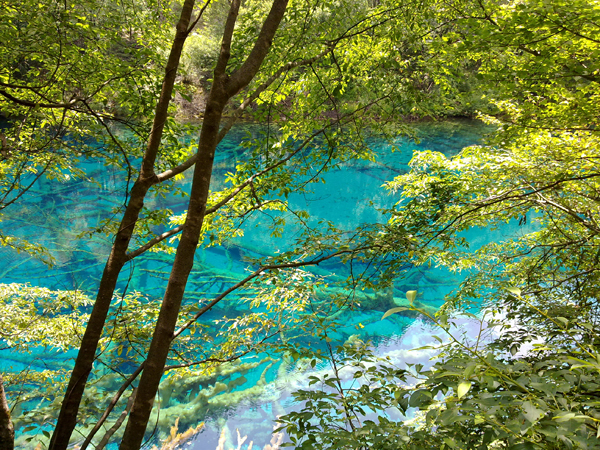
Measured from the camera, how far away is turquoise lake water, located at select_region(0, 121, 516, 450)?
203 inches

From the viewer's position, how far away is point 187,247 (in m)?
1.51

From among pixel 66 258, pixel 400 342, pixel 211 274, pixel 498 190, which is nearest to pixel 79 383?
pixel 498 190

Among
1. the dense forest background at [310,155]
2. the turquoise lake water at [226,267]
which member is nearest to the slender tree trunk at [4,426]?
the dense forest background at [310,155]

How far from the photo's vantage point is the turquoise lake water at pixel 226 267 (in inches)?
203

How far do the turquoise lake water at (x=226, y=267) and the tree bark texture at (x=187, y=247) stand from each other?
609mm

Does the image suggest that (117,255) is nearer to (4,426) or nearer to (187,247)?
(187,247)

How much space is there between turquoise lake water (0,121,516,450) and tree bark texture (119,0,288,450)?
0.61 metres

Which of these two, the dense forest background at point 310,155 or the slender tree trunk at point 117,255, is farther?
the slender tree trunk at point 117,255

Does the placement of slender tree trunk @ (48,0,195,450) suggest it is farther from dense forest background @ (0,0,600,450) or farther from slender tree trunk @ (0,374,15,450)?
slender tree trunk @ (0,374,15,450)

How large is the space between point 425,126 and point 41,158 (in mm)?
18530

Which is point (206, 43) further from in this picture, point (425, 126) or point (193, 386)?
point (193, 386)

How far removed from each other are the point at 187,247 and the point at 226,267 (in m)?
7.11

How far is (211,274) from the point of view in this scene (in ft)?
26.5

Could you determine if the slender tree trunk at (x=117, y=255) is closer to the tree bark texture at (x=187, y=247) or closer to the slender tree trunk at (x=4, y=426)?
the slender tree trunk at (x=4, y=426)
